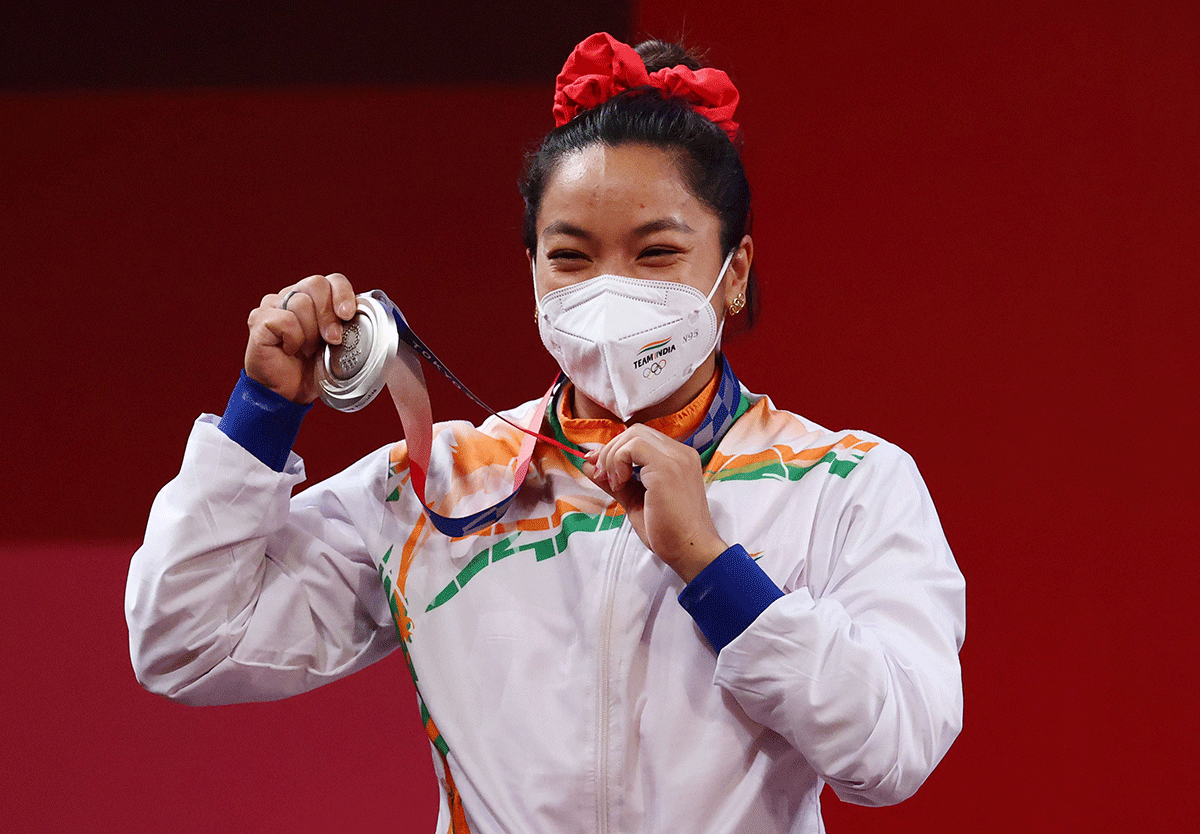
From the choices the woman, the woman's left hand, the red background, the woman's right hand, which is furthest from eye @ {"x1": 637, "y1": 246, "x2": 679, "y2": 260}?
the red background

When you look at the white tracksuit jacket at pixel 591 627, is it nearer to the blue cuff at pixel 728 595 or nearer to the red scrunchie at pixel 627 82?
the blue cuff at pixel 728 595

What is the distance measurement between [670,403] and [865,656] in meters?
0.40

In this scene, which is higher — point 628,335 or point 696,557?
point 628,335

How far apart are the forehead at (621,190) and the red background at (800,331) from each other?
2.85ft

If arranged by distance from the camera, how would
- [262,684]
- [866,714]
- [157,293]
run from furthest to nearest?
[157,293]
[262,684]
[866,714]

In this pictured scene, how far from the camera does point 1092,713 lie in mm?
1943

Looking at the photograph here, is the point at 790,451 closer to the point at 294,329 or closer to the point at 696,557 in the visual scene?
the point at 696,557

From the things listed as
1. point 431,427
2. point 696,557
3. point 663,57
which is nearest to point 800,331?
point 663,57

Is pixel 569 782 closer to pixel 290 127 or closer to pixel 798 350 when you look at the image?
pixel 798 350

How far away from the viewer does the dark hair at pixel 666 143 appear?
1.23 metres

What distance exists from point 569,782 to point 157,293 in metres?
1.44

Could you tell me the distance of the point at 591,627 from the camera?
1108 millimetres

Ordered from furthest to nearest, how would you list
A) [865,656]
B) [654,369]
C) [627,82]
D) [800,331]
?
[800,331]
[627,82]
[654,369]
[865,656]

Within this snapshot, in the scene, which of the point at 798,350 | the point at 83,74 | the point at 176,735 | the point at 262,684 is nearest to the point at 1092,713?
the point at 798,350
